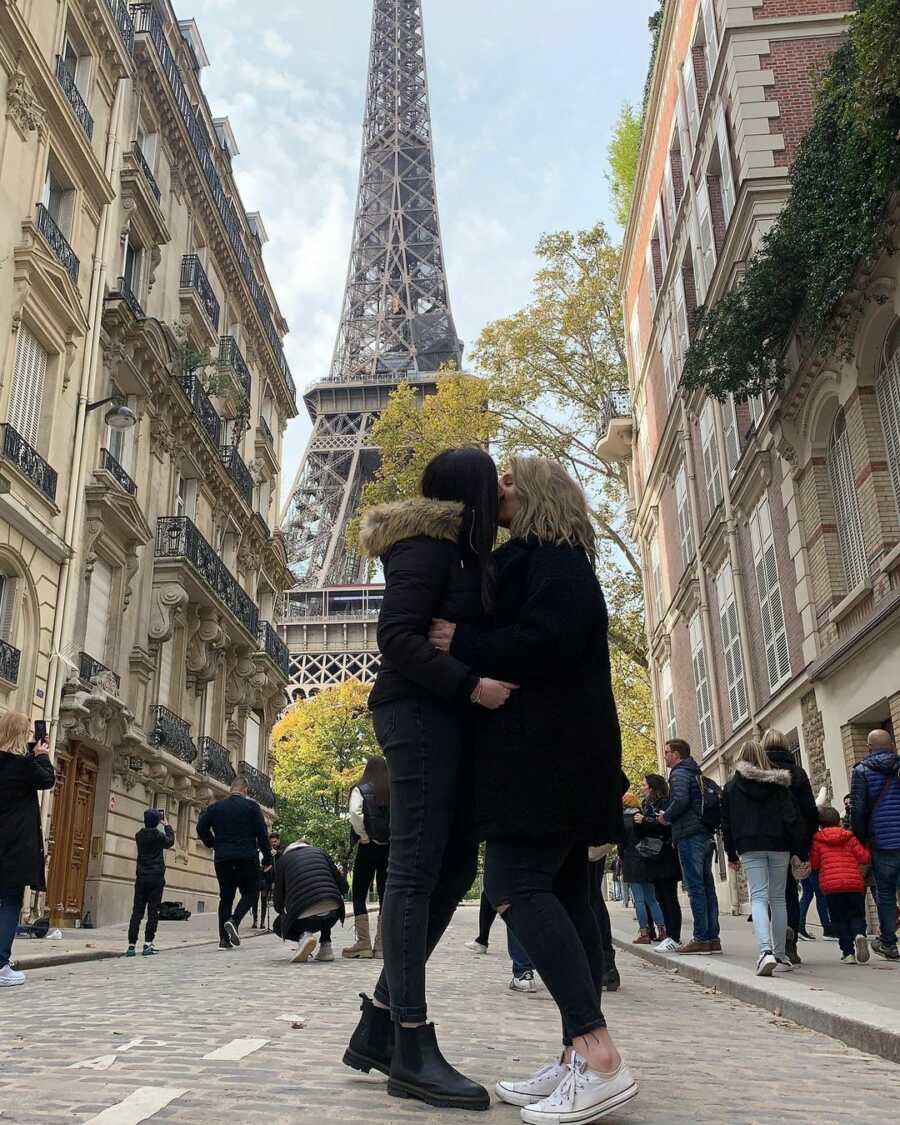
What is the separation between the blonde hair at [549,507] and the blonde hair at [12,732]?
17.1 feet

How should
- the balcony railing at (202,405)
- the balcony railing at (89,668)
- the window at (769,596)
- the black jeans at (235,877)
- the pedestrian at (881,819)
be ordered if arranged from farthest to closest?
the balcony railing at (202,405)
the balcony railing at (89,668)
the window at (769,596)
the black jeans at (235,877)
the pedestrian at (881,819)

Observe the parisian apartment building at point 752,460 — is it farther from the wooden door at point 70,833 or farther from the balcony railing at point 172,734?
the wooden door at point 70,833

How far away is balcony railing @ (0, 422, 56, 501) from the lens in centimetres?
1551

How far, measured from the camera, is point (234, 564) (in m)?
29.6

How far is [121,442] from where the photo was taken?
21.4m

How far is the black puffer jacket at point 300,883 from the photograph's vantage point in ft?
31.8

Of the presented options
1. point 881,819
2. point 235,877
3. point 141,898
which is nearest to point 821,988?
point 881,819

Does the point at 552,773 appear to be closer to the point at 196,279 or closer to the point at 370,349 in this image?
the point at 196,279

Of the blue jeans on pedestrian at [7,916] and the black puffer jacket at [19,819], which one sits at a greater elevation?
the black puffer jacket at [19,819]

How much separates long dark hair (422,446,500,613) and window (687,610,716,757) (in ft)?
63.0

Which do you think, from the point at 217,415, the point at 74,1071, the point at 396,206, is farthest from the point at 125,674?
the point at 396,206

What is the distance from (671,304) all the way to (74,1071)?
2356 centimetres

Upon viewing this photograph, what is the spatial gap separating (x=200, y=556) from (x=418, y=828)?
70.7ft

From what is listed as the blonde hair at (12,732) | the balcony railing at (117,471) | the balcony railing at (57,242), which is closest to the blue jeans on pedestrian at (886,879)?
the blonde hair at (12,732)
